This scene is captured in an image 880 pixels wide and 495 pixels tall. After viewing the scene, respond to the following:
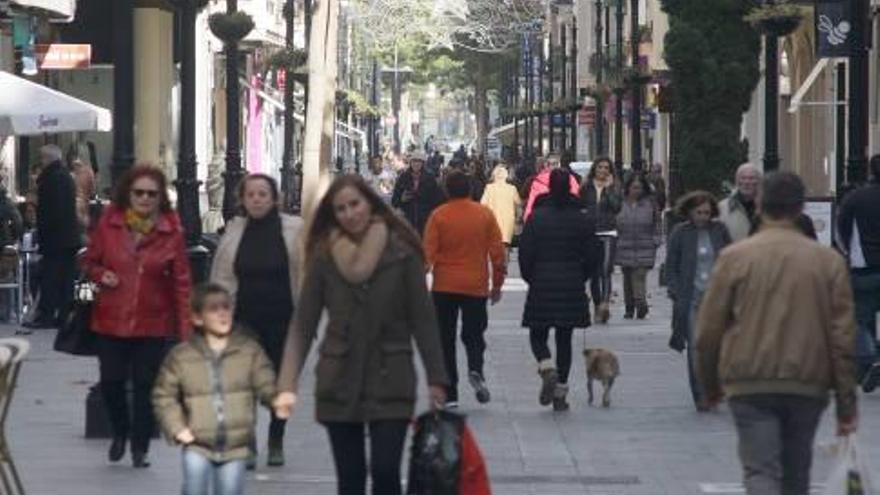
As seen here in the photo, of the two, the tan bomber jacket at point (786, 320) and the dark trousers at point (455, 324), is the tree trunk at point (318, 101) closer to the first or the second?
the dark trousers at point (455, 324)

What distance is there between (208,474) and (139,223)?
12.6ft

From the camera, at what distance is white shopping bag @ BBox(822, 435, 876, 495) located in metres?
9.96

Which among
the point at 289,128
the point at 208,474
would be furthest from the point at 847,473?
the point at 289,128

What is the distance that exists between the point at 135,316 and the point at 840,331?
536cm

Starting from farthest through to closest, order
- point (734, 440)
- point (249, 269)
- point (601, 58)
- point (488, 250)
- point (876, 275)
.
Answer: point (601, 58)
point (876, 275)
point (488, 250)
point (734, 440)
point (249, 269)

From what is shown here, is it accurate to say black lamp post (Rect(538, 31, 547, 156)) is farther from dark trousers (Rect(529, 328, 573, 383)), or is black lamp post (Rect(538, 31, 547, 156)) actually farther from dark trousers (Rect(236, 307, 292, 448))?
dark trousers (Rect(236, 307, 292, 448))

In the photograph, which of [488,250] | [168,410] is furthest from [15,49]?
[168,410]

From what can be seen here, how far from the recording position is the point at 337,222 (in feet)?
33.7

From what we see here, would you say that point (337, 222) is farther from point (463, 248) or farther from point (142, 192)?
point (463, 248)

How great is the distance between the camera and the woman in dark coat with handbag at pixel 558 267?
18.0 meters

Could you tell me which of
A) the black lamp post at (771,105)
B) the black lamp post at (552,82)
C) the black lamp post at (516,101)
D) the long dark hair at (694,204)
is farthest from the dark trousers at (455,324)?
the black lamp post at (516,101)

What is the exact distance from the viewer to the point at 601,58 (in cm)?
6053

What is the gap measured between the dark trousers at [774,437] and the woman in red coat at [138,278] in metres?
4.75

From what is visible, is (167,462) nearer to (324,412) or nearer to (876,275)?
(324,412)
